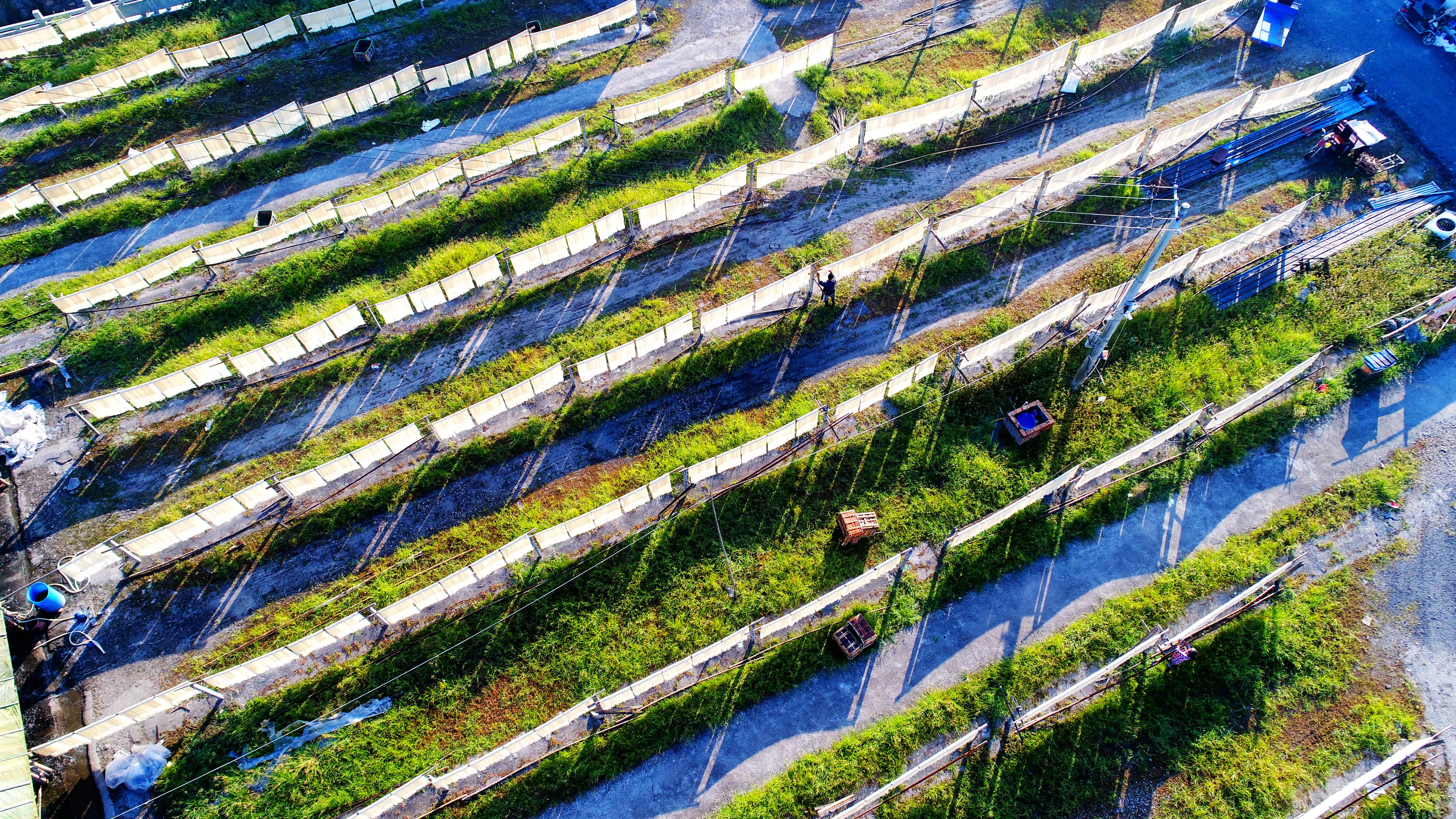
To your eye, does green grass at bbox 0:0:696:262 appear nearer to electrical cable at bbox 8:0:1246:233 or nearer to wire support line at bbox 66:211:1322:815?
electrical cable at bbox 8:0:1246:233

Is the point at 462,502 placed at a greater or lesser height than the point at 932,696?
greater

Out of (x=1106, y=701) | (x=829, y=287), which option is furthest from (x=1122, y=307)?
(x=1106, y=701)

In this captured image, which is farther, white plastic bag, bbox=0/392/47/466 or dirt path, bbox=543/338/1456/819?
white plastic bag, bbox=0/392/47/466

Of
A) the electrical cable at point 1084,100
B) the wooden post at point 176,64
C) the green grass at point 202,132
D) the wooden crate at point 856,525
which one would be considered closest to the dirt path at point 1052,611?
the wooden crate at point 856,525

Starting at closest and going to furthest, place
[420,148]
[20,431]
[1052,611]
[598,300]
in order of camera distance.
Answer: [1052,611], [20,431], [598,300], [420,148]

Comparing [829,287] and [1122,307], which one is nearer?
[1122,307]

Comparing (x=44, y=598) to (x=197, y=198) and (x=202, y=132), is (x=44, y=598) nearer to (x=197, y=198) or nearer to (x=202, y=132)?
(x=197, y=198)

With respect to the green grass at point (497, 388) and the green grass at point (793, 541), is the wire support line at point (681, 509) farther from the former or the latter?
the green grass at point (497, 388)

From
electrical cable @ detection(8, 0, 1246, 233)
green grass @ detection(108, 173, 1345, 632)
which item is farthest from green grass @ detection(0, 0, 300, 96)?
green grass @ detection(108, 173, 1345, 632)
